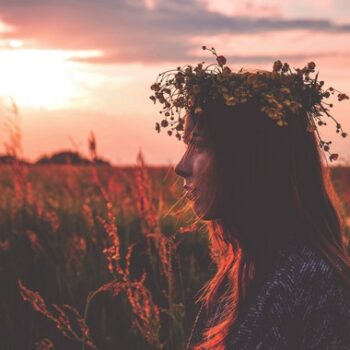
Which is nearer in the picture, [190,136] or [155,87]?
[190,136]

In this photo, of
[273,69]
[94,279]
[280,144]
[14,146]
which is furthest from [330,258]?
[14,146]

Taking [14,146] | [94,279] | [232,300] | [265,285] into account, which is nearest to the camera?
[265,285]

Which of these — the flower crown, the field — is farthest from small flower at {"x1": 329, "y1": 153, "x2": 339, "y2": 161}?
the field

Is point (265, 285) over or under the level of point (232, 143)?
under

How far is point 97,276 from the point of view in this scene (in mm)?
5164

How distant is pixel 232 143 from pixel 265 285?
1.52 ft

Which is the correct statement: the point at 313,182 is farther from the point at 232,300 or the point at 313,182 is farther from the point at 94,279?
A: the point at 94,279

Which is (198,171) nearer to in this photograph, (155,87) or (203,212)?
(203,212)

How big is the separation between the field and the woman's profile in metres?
1.14

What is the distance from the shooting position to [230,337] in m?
2.32

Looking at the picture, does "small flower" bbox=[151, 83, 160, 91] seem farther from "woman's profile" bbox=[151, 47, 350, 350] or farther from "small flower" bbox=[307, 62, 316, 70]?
"small flower" bbox=[307, 62, 316, 70]

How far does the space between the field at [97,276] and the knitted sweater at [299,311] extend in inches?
55.6

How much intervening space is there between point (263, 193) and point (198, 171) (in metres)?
0.24

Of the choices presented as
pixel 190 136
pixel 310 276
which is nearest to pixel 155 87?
pixel 190 136
